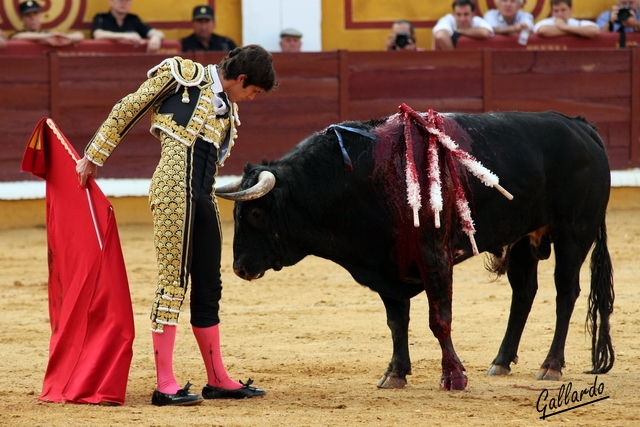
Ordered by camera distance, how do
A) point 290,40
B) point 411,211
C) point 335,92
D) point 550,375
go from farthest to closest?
point 290,40, point 335,92, point 550,375, point 411,211

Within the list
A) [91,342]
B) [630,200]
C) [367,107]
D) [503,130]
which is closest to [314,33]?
[367,107]

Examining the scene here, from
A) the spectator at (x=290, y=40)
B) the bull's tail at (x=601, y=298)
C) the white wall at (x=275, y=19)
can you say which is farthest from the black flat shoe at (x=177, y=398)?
the white wall at (x=275, y=19)

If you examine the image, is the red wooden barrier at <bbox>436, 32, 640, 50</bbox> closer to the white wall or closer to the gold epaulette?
the white wall

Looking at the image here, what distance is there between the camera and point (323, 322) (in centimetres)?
550

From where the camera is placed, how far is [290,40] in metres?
9.77

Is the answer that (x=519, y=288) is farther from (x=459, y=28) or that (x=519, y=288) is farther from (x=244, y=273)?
(x=459, y=28)

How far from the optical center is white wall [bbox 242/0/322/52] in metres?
9.96

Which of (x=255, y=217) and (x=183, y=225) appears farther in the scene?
(x=255, y=217)

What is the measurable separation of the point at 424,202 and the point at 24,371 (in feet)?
5.77

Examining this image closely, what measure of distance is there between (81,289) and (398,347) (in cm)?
118

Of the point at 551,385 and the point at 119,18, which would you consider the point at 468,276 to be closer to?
the point at 551,385

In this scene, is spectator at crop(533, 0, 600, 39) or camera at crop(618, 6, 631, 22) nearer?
spectator at crop(533, 0, 600, 39)

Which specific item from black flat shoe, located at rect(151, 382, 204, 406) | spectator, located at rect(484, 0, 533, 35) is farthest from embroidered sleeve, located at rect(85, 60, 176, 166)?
spectator, located at rect(484, 0, 533, 35)

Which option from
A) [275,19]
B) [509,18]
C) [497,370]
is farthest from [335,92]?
[497,370]
